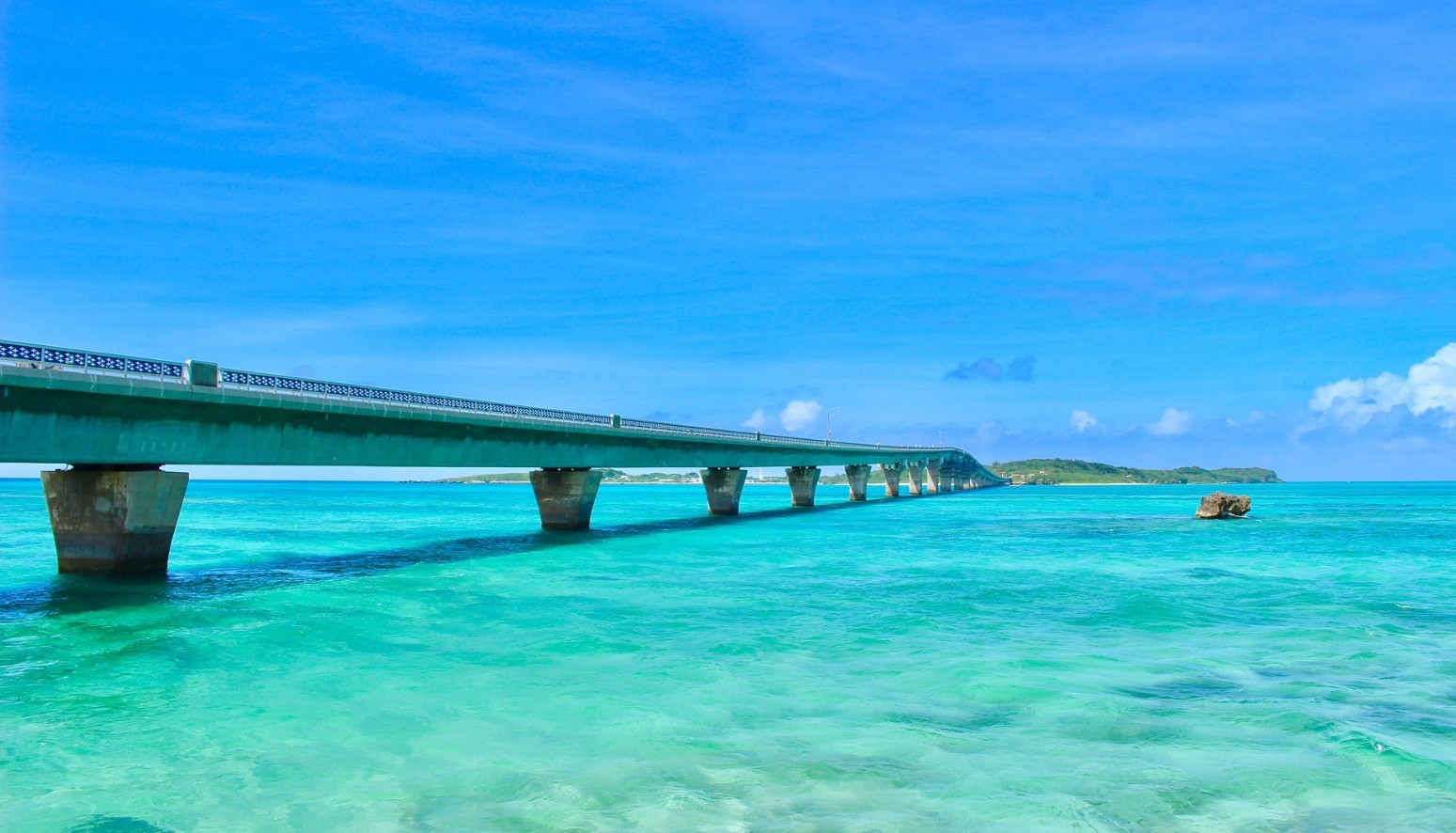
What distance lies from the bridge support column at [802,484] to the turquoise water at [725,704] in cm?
7808

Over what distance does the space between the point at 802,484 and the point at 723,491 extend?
26285 mm

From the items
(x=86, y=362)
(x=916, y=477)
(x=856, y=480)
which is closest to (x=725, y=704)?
(x=86, y=362)

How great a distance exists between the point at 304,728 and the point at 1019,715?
11.0 metres

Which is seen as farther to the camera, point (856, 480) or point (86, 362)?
point (856, 480)

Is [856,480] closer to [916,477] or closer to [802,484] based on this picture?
[802,484]

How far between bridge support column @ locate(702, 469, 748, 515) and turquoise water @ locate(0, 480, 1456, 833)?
53756 mm

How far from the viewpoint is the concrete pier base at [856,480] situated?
140m

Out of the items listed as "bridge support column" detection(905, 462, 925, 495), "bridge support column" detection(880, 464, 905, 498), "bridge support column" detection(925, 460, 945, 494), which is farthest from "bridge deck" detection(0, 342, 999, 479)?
"bridge support column" detection(925, 460, 945, 494)

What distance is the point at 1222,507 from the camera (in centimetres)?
8456

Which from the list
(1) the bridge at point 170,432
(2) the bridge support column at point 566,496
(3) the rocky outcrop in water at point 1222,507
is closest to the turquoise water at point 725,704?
(1) the bridge at point 170,432

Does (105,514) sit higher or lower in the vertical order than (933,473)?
lower

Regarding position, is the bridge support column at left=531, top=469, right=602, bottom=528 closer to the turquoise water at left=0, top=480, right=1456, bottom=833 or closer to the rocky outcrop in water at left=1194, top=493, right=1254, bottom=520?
the turquoise water at left=0, top=480, right=1456, bottom=833

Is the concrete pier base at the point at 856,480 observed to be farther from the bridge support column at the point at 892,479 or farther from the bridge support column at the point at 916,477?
the bridge support column at the point at 916,477

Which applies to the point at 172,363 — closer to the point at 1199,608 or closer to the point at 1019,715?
the point at 1019,715
